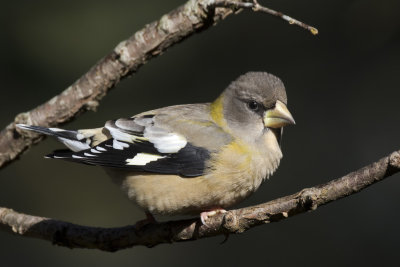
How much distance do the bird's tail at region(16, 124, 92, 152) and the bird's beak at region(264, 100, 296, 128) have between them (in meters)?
1.14

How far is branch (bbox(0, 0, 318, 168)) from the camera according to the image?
4.08m

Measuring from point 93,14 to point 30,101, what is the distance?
120 centimetres

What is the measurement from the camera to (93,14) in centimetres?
727

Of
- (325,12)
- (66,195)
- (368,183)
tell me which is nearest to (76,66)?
(66,195)

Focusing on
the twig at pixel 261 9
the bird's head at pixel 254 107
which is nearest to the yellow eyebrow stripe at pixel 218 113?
the bird's head at pixel 254 107

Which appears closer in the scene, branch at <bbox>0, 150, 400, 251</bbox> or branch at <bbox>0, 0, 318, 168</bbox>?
branch at <bbox>0, 150, 400, 251</bbox>

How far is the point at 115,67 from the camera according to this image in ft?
13.7

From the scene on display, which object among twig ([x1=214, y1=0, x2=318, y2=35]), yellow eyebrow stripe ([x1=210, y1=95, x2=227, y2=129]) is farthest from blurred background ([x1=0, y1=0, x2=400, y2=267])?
twig ([x1=214, y1=0, x2=318, y2=35])

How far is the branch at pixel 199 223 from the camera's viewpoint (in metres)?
2.94

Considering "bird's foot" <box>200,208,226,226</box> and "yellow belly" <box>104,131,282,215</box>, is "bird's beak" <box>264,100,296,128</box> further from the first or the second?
"bird's foot" <box>200,208,226,226</box>

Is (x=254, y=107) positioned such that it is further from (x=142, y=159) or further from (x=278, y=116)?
(x=142, y=159)

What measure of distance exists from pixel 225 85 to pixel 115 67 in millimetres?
3180

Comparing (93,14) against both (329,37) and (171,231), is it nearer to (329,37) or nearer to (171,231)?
(329,37)

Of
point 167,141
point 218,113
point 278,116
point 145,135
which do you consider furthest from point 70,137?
point 278,116
